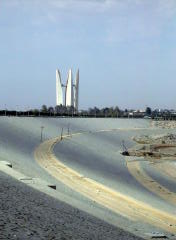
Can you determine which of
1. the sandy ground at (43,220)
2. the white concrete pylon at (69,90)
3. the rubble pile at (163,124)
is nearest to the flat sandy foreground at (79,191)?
the sandy ground at (43,220)

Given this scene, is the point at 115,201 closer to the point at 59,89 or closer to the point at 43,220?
the point at 43,220

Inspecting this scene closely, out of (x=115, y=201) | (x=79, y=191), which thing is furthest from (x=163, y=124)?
(x=115, y=201)

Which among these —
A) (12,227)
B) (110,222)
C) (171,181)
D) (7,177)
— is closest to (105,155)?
(171,181)

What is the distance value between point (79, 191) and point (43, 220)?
1052 centimetres

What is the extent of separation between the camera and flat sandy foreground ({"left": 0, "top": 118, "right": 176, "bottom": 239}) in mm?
10108

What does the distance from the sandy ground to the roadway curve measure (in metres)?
2.76

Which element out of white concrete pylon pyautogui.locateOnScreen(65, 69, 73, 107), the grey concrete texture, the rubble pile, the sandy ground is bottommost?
the grey concrete texture

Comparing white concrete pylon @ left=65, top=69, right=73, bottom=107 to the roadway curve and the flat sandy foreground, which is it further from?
the roadway curve

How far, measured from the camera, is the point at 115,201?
19422mm

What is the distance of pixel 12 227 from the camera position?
8852 millimetres

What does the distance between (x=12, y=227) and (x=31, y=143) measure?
3628 centimetres

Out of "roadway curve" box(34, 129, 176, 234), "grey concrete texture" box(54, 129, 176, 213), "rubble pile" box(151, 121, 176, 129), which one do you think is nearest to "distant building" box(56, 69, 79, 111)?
"rubble pile" box(151, 121, 176, 129)

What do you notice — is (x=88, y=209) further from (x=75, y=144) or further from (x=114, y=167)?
(x=75, y=144)

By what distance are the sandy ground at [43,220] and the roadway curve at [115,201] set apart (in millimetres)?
2764
